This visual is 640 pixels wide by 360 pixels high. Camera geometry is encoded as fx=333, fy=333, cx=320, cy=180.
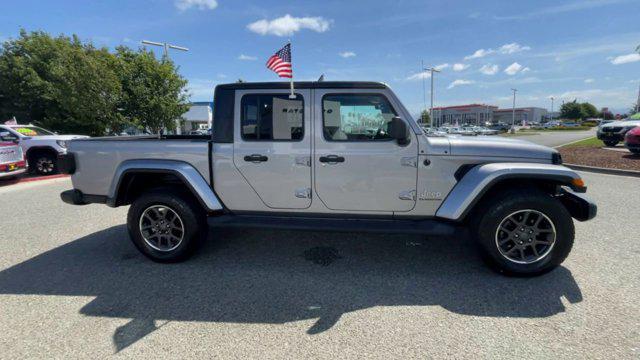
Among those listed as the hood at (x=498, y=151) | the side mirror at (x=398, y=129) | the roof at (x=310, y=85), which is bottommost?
the hood at (x=498, y=151)

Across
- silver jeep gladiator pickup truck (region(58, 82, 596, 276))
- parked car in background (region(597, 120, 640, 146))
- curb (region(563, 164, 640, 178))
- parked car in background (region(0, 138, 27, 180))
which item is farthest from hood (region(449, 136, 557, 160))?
parked car in background (region(597, 120, 640, 146))

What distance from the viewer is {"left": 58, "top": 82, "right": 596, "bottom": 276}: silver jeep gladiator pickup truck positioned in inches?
130

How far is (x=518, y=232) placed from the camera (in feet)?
11.0

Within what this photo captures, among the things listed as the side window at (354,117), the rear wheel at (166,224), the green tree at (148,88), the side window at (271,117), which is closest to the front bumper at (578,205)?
the side window at (354,117)

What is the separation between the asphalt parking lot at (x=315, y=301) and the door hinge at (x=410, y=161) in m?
1.14

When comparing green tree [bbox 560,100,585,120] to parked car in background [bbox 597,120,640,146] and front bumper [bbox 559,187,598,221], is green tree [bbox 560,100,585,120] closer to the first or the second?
parked car in background [bbox 597,120,640,146]

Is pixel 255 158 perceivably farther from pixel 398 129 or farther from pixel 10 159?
pixel 10 159

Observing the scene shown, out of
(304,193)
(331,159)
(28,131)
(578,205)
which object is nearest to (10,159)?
(28,131)

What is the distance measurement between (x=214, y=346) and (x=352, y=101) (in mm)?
2562

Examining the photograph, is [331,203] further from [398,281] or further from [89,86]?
[89,86]

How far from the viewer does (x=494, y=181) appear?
125 inches

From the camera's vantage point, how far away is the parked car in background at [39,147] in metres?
10.3

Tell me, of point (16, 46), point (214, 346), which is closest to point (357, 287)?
point (214, 346)

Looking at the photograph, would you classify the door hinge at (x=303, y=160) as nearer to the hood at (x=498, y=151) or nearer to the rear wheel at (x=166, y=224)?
the rear wheel at (x=166, y=224)
